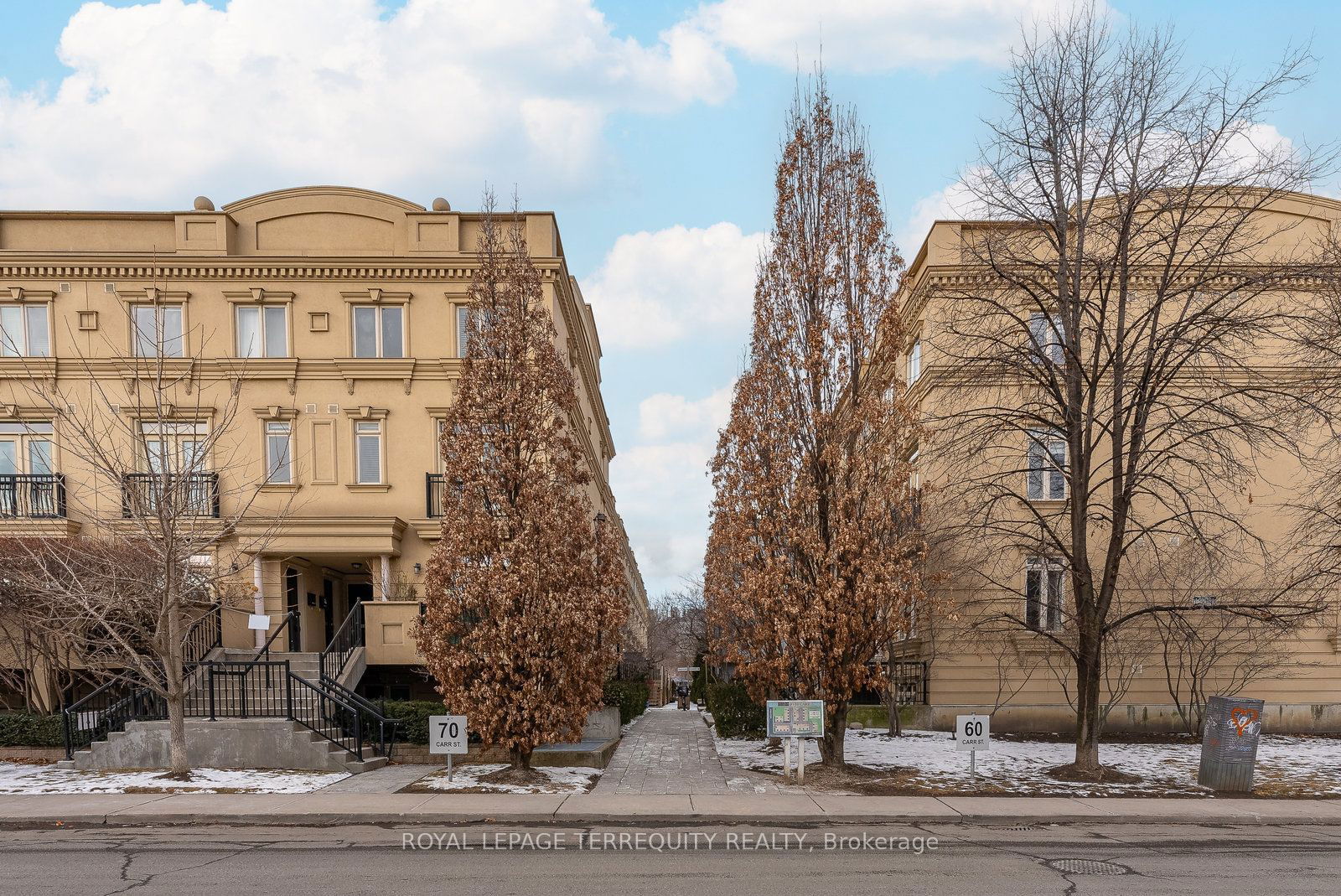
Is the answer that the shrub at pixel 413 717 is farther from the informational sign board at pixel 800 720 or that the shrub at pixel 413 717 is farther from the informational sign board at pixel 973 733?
the informational sign board at pixel 973 733

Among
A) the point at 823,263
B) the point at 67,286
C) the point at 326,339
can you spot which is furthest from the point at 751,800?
the point at 67,286

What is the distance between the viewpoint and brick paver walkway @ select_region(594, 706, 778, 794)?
1337cm

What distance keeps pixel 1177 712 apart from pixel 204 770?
20933mm

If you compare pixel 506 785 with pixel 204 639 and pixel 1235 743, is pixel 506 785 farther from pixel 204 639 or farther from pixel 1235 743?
pixel 1235 743

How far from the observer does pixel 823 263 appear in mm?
15250

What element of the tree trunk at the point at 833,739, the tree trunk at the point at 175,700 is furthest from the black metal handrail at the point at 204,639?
the tree trunk at the point at 833,739

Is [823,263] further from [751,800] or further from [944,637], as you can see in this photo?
[944,637]

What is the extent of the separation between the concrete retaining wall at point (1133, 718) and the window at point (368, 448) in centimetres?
1503

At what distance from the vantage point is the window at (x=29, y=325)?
21625mm

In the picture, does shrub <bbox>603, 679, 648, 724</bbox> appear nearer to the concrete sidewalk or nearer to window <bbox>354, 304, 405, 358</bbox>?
the concrete sidewalk

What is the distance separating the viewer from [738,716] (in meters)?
20.3

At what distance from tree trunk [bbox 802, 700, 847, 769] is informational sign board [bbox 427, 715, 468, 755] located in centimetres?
587

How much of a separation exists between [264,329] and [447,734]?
527 inches

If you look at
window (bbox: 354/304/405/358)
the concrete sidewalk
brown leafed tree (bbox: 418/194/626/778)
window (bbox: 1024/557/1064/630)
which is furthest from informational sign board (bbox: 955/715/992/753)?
window (bbox: 354/304/405/358)
